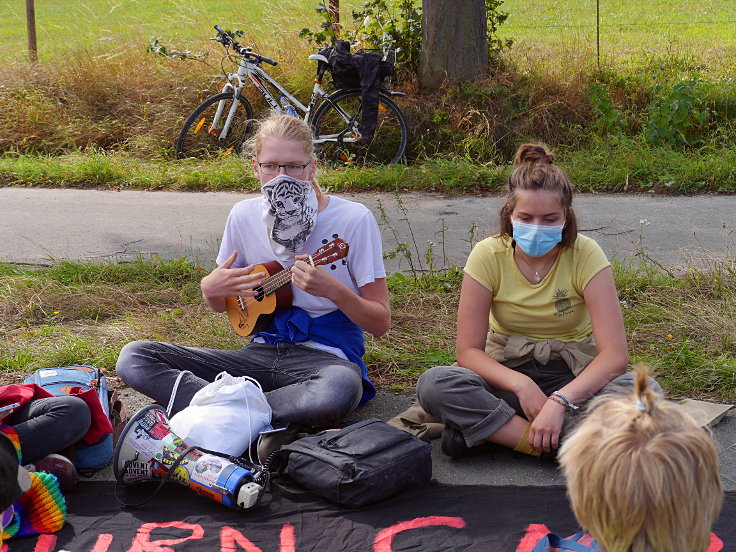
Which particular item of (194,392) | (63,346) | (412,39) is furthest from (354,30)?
(194,392)

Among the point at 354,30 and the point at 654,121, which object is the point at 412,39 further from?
the point at 654,121

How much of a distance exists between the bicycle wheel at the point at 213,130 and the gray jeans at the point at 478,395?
5.40 metres

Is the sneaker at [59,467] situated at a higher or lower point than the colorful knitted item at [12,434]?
lower

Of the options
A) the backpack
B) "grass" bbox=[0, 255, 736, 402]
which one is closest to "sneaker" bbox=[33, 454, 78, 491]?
the backpack

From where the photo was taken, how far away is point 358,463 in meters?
2.96

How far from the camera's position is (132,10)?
59.7ft

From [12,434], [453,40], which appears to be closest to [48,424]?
[12,434]

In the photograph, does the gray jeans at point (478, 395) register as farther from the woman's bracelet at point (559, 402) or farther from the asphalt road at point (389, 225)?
the asphalt road at point (389, 225)

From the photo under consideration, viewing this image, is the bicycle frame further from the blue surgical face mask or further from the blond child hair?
the blue surgical face mask

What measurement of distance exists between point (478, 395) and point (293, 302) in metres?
0.88

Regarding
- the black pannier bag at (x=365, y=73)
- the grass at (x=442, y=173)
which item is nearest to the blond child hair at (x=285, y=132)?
the grass at (x=442, y=173)

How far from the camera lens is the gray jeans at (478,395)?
317cm

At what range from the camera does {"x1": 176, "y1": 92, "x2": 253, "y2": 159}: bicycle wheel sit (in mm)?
8305

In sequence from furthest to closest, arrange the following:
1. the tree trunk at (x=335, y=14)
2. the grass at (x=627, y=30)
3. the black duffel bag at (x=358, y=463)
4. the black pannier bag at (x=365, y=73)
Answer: the grass at (x=627, y=30), the tree trunk at (x=335, y=14), the black pannier bag at (x=365, y=73), the black duffel bag at (x=358, y=463)
